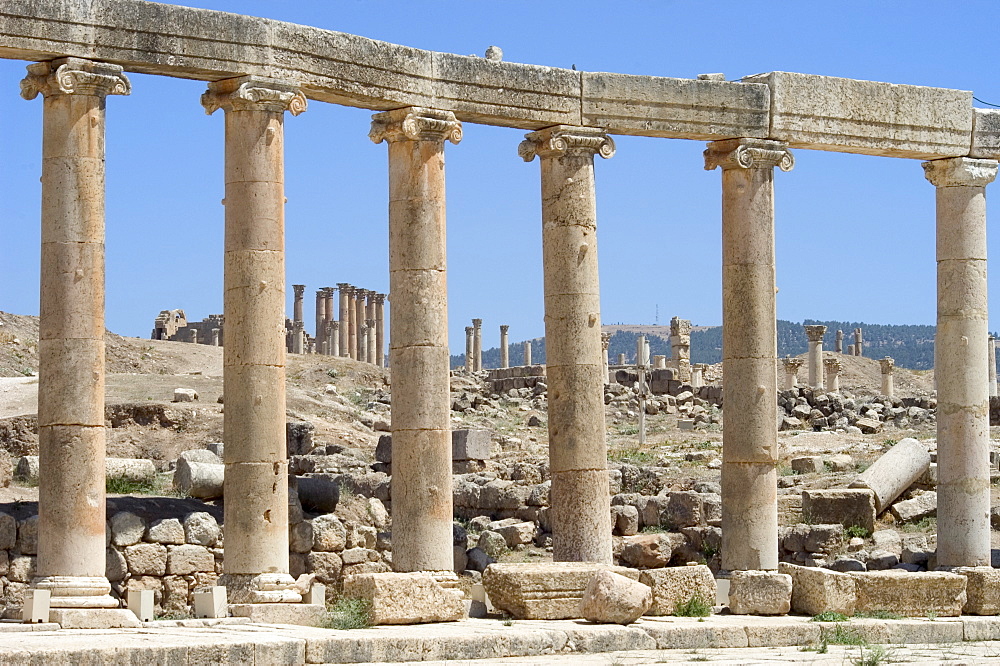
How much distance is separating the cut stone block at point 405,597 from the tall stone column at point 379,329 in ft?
→ 261

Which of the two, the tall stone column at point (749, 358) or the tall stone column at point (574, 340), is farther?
the tall stone column at point (749, 358)

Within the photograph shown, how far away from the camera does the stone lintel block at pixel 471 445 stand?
3759 centimetres

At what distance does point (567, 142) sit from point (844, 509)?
1035 cm

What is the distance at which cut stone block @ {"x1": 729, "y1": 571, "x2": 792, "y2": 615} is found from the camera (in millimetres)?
23766

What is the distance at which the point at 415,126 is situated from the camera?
2430cm

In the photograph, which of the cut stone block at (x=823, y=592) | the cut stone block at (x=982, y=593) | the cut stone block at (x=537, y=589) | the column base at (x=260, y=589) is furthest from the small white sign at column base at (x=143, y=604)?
the cut stone block at (x=982, y=593)

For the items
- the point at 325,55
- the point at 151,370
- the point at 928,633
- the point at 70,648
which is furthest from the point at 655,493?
the point at 151,370

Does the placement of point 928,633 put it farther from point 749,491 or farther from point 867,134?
point 867,134

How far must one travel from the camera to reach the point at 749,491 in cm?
2625

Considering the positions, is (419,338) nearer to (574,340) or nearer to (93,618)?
(574,340)

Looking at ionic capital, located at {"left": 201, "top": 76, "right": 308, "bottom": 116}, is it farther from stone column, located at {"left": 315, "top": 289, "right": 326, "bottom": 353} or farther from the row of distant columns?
stone column, located at {"left": 315, "top": 289, "right": 326, "bottom": 353}

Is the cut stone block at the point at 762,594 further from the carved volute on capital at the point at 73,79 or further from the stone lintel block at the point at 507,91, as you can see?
the carved volute on capital at the point at 73,79

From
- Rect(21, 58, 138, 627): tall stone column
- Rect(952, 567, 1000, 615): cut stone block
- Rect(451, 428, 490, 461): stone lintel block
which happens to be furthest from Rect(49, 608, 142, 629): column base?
Rect(451, 428, 490, 461): stone lintel block

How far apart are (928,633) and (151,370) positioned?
4851cm
